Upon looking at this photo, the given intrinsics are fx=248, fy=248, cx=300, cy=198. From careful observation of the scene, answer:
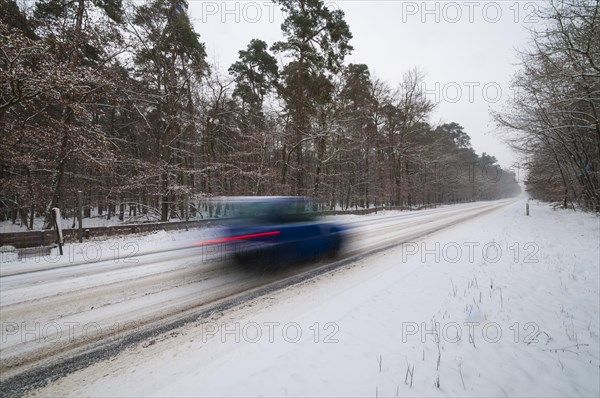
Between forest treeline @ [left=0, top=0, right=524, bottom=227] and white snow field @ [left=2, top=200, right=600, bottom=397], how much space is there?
703 centimetres

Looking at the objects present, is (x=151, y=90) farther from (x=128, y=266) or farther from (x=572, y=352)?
(x=572, y=352)

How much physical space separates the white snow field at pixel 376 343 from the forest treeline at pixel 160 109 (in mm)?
7027

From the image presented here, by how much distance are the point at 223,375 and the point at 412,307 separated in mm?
3332

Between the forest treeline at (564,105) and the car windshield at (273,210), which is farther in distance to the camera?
the forest treeline at (564,105)

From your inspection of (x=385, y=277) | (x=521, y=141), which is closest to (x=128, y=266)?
(x=385, y=277)

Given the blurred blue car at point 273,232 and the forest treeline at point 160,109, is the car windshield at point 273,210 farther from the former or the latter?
the forest treeline at point 160,109

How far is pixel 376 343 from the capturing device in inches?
130

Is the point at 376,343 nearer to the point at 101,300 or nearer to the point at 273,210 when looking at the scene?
the point at 273,210

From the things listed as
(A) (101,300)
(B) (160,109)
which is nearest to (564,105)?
(A) (101,300)

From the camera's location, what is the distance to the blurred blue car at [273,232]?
586cm

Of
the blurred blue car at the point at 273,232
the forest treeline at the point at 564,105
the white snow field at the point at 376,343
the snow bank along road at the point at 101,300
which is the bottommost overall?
the white snow field at the point at 376,343

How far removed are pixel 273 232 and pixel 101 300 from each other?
11.5 feet

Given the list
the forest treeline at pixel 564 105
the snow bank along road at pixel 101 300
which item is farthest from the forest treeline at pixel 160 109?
the snow bank along road at pixel 101 300

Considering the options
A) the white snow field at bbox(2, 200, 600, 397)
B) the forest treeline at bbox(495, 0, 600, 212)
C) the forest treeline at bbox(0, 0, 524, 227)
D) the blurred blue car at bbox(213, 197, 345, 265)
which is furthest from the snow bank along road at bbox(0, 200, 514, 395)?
the forest treeline at bbox(495, 0, 600, 212)
